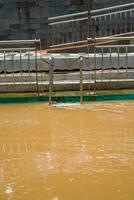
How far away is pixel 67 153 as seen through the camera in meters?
6.45

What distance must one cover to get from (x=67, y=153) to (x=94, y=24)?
33.4 feet

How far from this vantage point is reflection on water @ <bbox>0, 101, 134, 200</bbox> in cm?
511

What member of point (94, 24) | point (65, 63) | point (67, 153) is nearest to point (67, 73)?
point (65, 63)

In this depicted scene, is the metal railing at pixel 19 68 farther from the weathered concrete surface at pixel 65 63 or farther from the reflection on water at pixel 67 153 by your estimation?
the reflection on water at pixel 67 153

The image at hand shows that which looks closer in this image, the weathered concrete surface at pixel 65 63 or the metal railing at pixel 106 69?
the metal railing at pixel 106 69

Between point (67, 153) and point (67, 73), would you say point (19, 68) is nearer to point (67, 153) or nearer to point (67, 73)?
point (67, 73)

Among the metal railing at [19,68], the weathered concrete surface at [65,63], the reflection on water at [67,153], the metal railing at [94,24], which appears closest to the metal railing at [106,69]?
the weathered concrete surface at [65,63]

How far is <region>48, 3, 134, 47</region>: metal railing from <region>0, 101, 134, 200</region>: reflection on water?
21.0 ft

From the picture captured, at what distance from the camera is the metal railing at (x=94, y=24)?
15555 mm

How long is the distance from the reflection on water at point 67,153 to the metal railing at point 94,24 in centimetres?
639

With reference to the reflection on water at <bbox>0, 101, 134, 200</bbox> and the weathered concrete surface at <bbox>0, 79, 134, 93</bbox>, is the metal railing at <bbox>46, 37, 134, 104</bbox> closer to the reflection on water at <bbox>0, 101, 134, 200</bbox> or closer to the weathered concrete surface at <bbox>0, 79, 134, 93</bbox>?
the weathered concrete surface at <bbox>0, 79, 134, 93</bbox>

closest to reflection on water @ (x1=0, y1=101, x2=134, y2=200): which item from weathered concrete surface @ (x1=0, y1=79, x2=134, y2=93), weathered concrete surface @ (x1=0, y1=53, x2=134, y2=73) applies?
weathered concrete surface @ (x1=0, y1=79, x2=134, y2=93)

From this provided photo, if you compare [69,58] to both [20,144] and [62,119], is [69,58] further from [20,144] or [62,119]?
[20,144]

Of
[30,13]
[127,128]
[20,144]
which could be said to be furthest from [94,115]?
[30,13]
